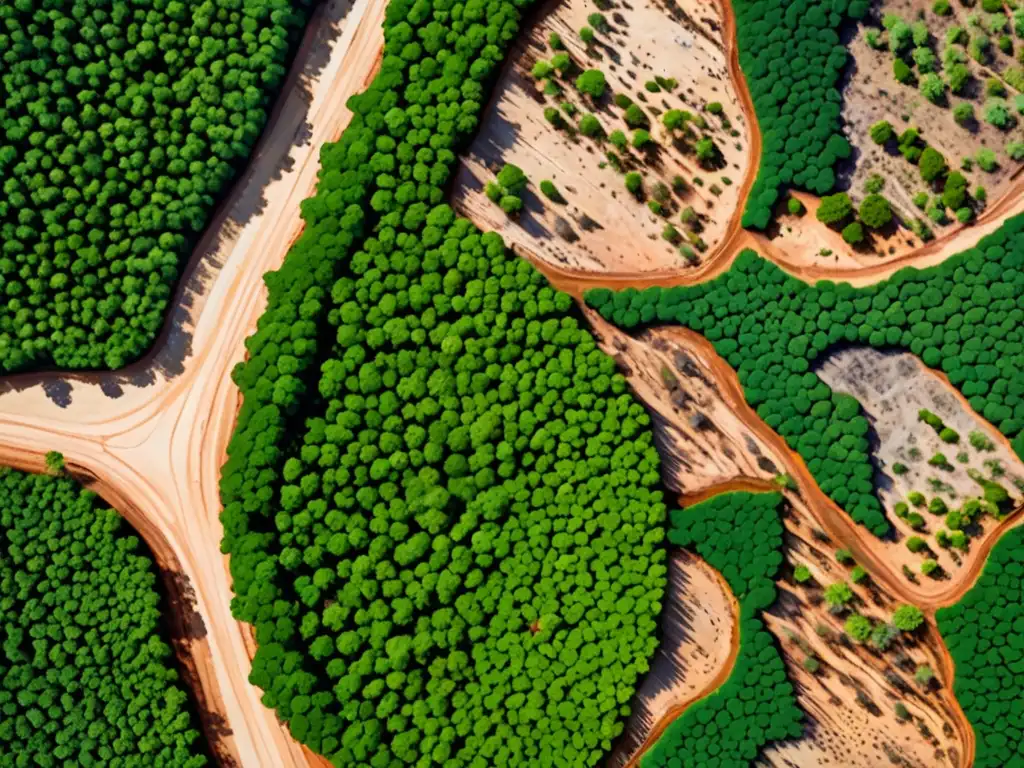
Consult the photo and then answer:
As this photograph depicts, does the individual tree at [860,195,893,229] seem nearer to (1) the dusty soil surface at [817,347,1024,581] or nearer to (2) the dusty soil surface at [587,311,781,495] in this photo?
(1) the dusty soil surface at [817,347,1024,581]

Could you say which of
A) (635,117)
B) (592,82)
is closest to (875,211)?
(635,117)

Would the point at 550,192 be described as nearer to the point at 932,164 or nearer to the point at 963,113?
the point at 932,164

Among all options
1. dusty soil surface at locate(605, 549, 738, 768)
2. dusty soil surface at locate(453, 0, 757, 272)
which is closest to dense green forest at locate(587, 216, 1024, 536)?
dusty soil surface at locate(453, 0, 757, 272)

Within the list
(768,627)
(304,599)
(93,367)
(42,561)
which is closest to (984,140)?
(768,627)

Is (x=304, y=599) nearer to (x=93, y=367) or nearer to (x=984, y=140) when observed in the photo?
(x=93, y=367)

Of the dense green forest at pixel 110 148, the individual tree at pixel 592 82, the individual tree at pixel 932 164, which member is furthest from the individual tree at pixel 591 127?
the individual tree at pixel 932 164

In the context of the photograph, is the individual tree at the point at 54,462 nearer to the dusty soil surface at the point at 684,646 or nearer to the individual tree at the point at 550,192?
the individual tree at the point at 550,192
